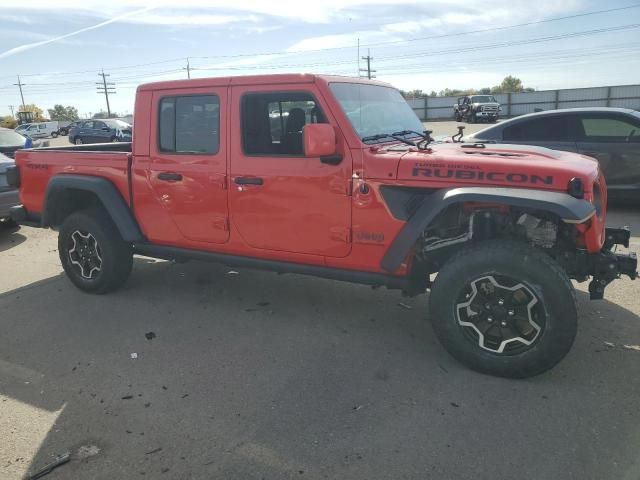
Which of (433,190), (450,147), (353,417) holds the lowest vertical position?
(353,417)

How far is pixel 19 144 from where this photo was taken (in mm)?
10547

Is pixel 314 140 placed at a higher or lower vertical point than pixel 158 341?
higher

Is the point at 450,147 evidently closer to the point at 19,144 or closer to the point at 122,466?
the point at 122,466

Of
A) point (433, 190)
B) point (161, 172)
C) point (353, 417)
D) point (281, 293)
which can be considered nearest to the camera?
point (353, 417)

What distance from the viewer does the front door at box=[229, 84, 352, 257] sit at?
3.63 meters

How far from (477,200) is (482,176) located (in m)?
0.20

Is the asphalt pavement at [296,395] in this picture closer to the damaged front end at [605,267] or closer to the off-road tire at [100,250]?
the off-road tire at [100,250]

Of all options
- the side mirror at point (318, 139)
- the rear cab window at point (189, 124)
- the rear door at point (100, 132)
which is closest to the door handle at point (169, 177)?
the rear cab window at point (189, 124)

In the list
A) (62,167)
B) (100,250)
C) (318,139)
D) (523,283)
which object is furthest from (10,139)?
(523,283)

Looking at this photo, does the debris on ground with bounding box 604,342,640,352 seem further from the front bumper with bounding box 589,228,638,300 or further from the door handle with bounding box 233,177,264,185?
the door handle with bounding box 233,177,264,185

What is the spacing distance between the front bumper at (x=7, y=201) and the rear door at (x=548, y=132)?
23.9 feet

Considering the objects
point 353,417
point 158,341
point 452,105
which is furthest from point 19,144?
point 452,105

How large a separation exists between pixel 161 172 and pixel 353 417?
266 cm

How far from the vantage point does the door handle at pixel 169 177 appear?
14.0 ft
